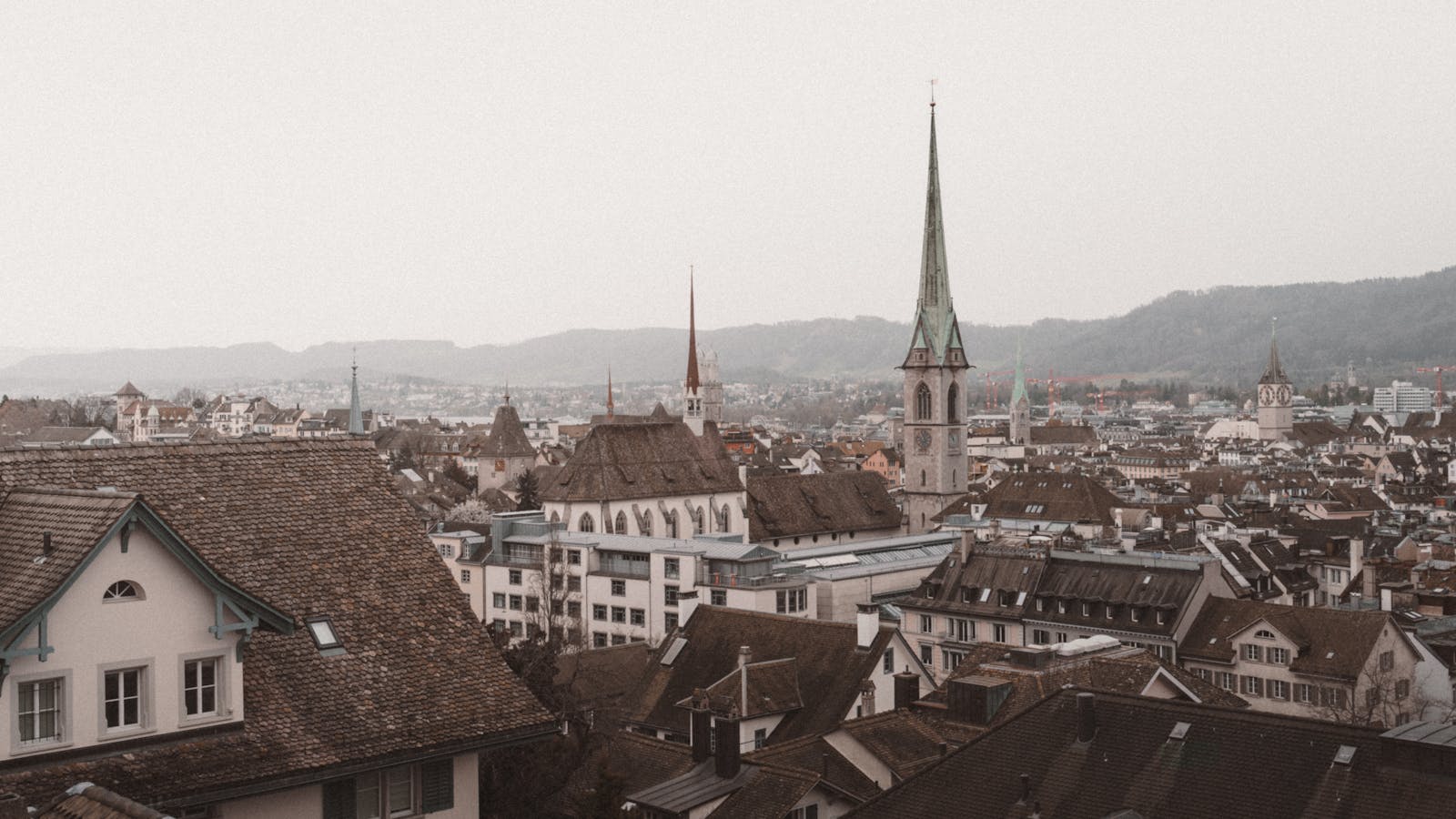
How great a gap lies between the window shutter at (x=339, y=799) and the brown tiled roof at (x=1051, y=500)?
87228 mm

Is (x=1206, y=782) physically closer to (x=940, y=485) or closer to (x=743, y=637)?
(x=743, y=637)

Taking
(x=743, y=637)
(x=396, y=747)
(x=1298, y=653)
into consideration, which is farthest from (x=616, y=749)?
(x=1298, y=653)

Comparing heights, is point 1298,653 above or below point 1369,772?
below

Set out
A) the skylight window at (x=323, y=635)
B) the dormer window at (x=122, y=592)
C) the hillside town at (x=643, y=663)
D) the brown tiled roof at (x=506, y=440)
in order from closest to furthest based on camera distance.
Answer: the dormer window at (x=122, y=592) < the hillside town at (x=643, y=663) < the skylight window at (x=323, y=635) < the brown tiled roof at (x=506, y=440)

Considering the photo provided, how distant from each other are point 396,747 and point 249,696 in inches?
62.5

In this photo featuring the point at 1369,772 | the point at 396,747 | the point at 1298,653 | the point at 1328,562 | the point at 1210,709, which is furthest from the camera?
the point at 1328,562

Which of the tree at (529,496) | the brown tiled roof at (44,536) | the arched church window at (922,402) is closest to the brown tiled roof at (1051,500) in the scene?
the arched church window at (922,402)

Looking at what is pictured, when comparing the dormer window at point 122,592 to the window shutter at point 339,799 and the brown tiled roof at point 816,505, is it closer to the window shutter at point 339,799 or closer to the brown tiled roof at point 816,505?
the window shutter at point 339,799

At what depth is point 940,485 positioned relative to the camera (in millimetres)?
110875

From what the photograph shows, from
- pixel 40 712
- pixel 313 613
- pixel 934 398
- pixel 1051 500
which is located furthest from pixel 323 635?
pixel 934 398

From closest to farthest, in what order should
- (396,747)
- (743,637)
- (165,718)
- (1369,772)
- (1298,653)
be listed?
(165,718)
(396,747)
(1369,772)
(743,637)
(1298,653)

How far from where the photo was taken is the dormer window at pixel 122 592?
1398 centimetres

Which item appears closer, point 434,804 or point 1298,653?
point 434,804

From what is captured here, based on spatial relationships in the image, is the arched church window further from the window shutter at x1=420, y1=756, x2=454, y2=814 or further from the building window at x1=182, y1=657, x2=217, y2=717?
the building window at x1=182, y1=657, x2=217, y2=717
